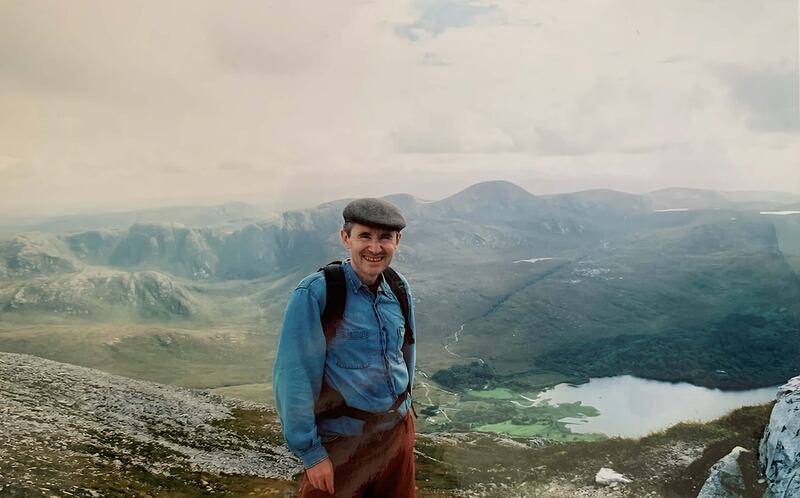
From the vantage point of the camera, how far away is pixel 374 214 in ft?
14.3

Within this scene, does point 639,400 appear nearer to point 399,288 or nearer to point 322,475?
point 399,288

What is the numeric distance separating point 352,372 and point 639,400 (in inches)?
5071

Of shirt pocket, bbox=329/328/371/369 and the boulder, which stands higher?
shirt pocket, bbox=329/328/371/369

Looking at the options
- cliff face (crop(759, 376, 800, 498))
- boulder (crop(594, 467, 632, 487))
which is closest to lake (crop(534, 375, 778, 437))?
boulder (crop(594, 467, 632, 487))

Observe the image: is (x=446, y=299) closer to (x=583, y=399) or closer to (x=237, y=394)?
(x=583, y=399)

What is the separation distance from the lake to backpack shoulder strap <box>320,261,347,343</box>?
101 m

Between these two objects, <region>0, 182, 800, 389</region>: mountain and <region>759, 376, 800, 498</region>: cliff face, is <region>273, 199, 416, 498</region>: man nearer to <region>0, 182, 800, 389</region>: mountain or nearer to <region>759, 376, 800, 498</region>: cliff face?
<region>759, 376, 800, 498</region>: cliff face

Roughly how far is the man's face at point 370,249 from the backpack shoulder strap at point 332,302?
0.23 m

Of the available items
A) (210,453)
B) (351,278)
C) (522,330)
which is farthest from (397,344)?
(522,330)

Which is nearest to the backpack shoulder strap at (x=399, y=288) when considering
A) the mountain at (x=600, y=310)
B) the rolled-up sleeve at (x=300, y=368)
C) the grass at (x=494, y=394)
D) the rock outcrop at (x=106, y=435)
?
the rolled-up sleeve at (x=300, y=368)

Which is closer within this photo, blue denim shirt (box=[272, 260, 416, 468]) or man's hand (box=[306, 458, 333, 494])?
blue denim shirt (box=[272, 260, 416, 468])

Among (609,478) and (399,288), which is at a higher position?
(399,288)

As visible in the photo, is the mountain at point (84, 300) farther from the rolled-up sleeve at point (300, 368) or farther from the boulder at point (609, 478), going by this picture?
the rolled-up sleeve at point (300, 368)

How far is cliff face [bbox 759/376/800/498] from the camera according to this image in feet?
42.0
